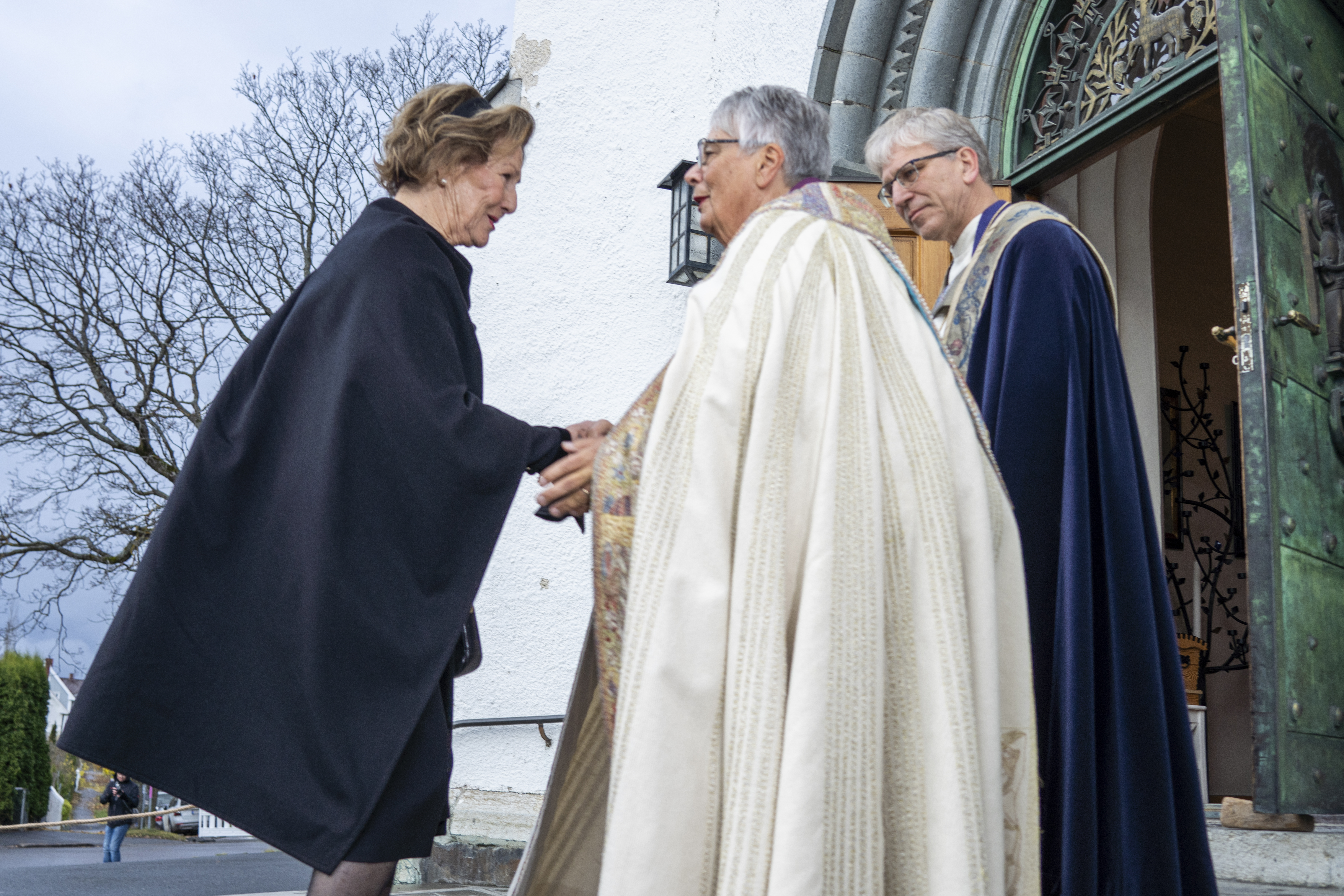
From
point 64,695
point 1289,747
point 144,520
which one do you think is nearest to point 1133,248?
point 1289,747

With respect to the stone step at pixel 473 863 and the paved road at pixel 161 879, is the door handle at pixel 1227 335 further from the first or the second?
the paved road at pixel 161 879

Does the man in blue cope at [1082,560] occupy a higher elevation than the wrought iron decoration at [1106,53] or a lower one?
lower

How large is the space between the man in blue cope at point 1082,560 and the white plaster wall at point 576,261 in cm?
298

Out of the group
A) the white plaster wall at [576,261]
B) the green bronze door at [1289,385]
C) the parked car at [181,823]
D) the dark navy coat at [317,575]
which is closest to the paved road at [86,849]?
the parked car at [181,823]

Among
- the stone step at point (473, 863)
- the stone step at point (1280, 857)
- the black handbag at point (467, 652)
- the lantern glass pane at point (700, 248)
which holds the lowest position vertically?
the stone step at point (473, 863)

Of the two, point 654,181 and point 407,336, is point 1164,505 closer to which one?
point 654,181

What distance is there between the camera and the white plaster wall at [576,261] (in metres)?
5.37

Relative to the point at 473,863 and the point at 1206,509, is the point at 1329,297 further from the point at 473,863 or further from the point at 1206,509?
the point at 1206,509

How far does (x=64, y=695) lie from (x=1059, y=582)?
63560 mm

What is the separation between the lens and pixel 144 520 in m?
16.0

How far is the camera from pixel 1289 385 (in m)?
3.31

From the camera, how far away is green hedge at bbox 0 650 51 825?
25250 millimetres

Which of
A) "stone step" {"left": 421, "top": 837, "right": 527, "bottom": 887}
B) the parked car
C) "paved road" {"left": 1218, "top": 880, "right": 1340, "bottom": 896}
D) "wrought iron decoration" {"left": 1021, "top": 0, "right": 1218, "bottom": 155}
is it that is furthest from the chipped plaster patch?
the parked car

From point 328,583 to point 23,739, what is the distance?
93.2ft
